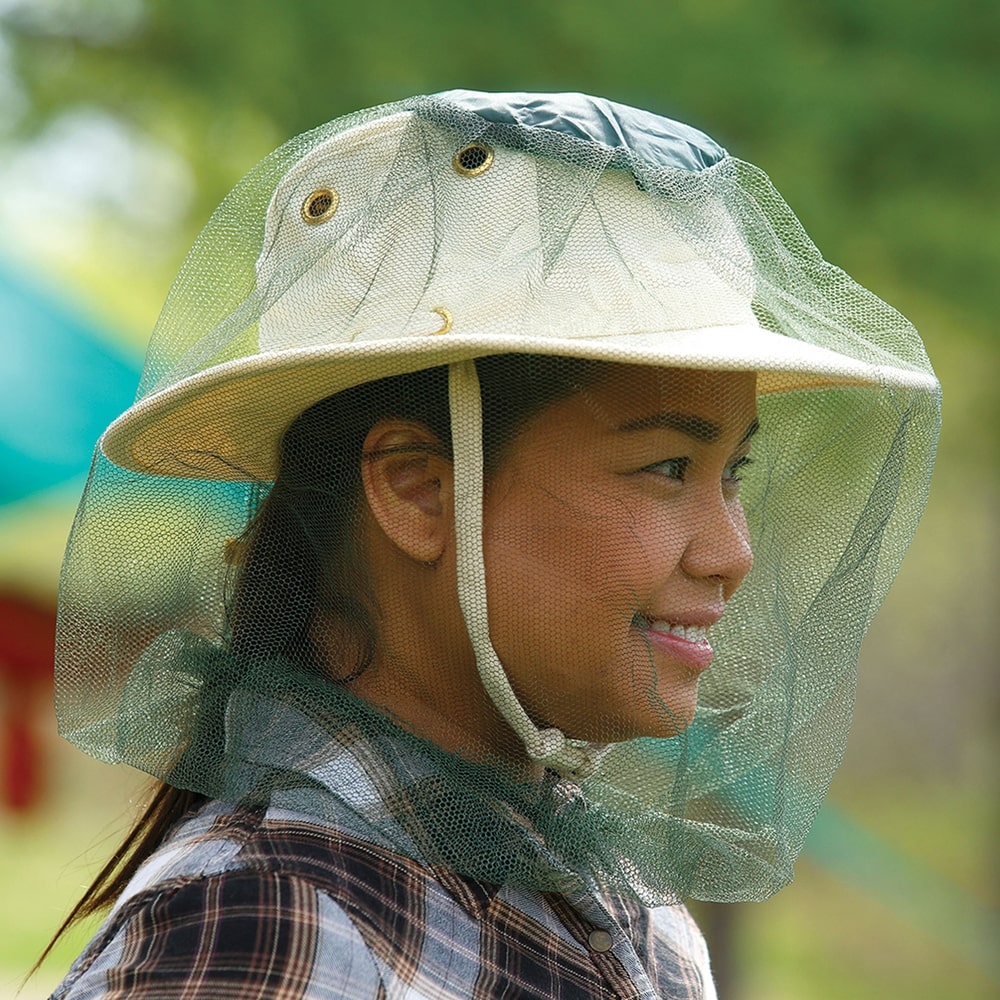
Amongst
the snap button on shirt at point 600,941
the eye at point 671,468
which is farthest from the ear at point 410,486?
the snap button on shirt at point 600,941

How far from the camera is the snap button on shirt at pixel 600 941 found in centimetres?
174

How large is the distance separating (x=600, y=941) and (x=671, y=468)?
0.58 meters

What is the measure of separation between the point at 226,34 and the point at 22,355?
1305 mm

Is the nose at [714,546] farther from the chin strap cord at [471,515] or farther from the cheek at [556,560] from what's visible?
the chin strap cord at [471,515]

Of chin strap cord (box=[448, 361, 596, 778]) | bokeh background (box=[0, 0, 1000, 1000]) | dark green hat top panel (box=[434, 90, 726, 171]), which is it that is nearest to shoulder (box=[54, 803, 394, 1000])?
chin strap cord (box=[448, 361, 596, 778])

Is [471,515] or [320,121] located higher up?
[471,515]

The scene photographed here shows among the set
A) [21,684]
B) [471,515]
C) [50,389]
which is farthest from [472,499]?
[21,684]

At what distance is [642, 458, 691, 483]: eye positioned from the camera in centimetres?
171

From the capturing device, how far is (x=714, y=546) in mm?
1730

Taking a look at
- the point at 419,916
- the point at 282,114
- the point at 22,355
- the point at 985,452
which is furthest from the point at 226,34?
the point at 985,452

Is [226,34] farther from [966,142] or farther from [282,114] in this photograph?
[966,142]

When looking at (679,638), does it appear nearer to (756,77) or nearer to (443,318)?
(443,318)

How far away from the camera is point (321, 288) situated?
68.2 inches

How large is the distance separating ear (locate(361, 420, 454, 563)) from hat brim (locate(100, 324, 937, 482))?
8cm
